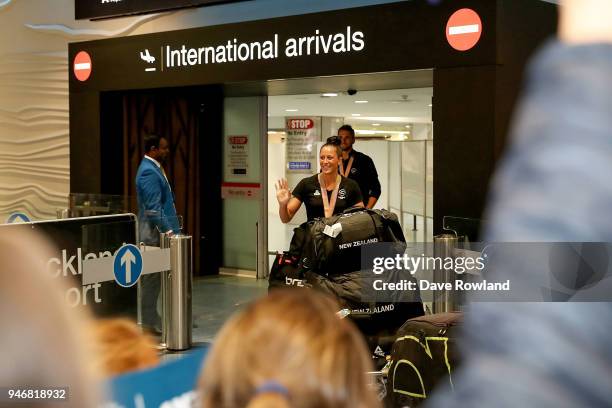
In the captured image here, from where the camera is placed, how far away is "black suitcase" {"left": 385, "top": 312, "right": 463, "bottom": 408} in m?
3.06

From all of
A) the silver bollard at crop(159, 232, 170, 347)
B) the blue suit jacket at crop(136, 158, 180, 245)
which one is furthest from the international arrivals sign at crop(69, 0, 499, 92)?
the silver bollard at crop(159, 232, 170, 347)

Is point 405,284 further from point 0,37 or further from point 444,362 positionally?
point 0,37

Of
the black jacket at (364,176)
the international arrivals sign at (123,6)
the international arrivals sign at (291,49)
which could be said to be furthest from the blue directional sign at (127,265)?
the black jacket at (364,176)

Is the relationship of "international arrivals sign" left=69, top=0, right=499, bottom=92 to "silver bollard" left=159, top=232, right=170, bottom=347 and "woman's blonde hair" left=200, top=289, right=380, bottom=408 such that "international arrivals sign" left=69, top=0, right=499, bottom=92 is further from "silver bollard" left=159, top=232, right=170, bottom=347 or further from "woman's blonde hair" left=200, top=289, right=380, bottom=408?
"woman's blonde hair" left=200, top=289, right=380, bottom=408

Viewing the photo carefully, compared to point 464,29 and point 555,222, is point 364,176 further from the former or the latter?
point 555,222

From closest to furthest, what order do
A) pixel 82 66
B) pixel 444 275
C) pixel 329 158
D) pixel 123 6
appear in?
1. pixel 444 275
2. pixel 329 158
3. pixel 123 6
4. pixel 82 66

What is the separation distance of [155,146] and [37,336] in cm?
528

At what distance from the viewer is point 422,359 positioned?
3.13 m

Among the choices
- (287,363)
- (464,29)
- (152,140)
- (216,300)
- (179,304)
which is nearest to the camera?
(287,363)

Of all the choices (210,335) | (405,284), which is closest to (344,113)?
(210,335)

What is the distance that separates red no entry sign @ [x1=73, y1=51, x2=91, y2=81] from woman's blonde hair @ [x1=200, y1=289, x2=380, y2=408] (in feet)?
22.6

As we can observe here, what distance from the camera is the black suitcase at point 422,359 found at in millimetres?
3064

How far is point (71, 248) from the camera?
3621 millimetres

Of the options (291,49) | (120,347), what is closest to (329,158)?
(291,49)
